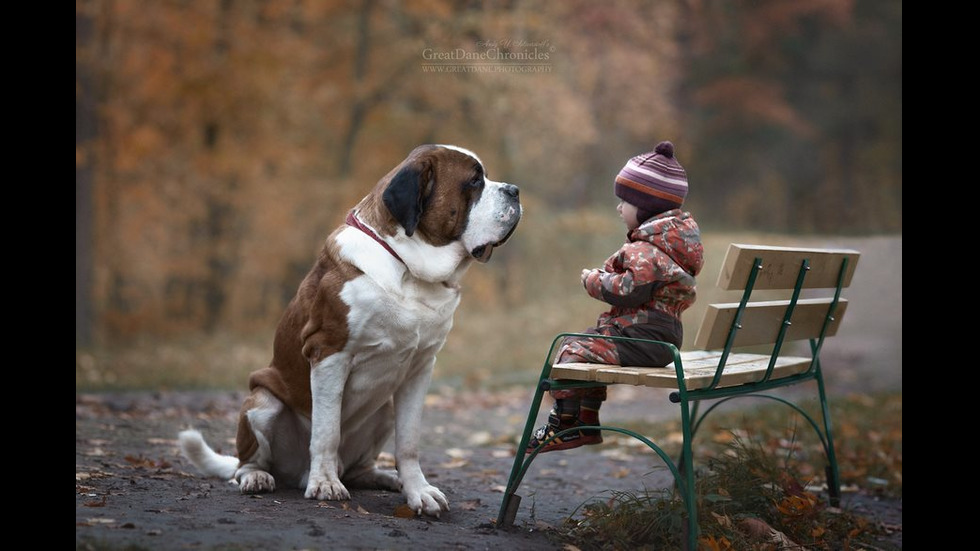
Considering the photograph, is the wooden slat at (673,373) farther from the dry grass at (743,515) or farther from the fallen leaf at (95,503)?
the fallen leaf at (95,503)

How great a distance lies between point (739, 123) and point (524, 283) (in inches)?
291

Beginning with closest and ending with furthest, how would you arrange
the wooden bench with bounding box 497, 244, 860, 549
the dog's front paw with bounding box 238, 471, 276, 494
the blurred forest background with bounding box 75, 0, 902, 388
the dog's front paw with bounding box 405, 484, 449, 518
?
the wooden bench with bounding box 497, 244, 860, 549, the dog's front paw with bounding box 405, 484, 449, 518, the dog's front paw with bounding box 238, 471, 276, 494, the blurred forest background with bounding box 75, 0, 902, 388

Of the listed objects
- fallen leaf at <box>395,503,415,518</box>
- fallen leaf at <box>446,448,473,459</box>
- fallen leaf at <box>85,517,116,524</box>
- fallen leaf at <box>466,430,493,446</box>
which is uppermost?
fallen leaf at <box>85,517,116,524</box>

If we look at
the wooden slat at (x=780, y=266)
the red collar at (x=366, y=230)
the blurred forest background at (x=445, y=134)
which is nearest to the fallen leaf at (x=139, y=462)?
the red collar at (x=366, y=230)

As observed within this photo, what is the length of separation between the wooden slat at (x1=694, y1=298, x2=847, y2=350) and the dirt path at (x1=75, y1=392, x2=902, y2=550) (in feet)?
3.61

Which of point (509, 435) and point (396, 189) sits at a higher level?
point (396, 189)

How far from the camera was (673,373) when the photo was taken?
151 inches

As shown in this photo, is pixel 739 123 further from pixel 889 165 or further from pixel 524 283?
pixel 524 283

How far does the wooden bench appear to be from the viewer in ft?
12.3

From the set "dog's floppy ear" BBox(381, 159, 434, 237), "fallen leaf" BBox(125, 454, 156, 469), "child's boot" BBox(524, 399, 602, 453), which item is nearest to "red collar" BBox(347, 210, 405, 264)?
"dog's floppy ear" BBox(381, 159, 434, 237)

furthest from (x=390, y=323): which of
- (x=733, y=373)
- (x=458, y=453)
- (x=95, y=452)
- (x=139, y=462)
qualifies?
(x=458, y=453)

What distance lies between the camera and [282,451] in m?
4.41

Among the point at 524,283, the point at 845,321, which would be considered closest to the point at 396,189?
the point at 845,321

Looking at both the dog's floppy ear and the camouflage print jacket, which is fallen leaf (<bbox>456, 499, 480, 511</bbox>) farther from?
the dog's floppy ear
